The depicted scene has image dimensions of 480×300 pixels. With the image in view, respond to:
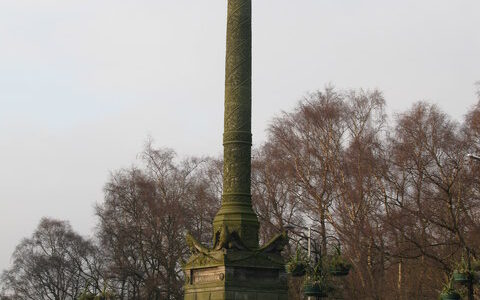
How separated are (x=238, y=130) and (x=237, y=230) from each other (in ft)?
8.21

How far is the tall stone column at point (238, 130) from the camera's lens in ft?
60.2

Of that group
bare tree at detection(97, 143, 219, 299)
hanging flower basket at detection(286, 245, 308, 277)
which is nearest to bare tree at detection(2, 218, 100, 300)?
bare tree at detection(97, 143, 219, 299)

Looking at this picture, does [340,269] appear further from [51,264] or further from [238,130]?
[51,264]

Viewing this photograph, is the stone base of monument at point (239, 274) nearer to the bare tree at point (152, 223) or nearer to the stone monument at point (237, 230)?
the stone monument at point (237, 230)

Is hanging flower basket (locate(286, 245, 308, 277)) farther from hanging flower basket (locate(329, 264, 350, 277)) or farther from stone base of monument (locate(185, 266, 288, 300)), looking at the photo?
stone base of monument (locate(185, 266, 288, 300))

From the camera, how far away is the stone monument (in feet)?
57.9

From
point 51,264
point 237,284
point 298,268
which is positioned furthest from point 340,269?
point 51,264

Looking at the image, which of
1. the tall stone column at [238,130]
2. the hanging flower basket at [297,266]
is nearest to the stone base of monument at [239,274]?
the tall stone column at [238,130]

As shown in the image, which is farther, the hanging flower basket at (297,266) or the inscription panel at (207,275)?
the hanging flower basket at (297,266)

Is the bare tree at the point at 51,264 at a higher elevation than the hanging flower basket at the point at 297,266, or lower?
higher

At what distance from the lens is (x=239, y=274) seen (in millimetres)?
17656

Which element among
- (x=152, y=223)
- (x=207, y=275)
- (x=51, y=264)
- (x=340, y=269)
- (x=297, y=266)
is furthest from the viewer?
(x=51, y=264)

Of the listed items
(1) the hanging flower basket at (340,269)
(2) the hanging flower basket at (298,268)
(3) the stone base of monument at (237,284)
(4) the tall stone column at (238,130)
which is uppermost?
(4) the tall stone column at (238,130)

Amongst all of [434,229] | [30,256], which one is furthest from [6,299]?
[434,229]
